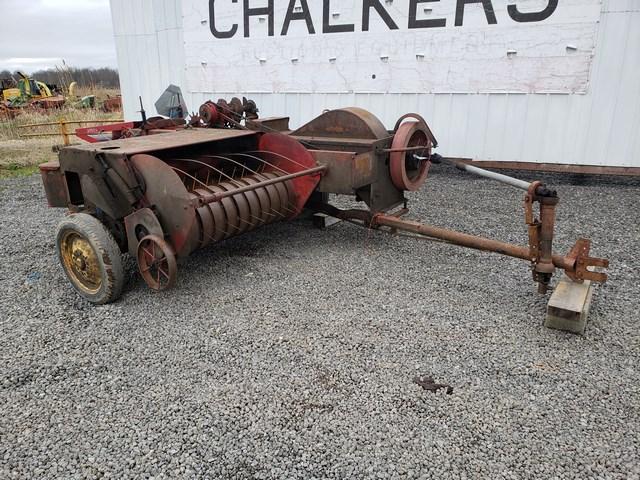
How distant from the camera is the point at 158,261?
3348 mm

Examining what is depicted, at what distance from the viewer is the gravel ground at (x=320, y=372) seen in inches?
84.9

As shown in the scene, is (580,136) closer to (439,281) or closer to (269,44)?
(439,281)

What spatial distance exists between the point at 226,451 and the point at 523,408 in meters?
1.38

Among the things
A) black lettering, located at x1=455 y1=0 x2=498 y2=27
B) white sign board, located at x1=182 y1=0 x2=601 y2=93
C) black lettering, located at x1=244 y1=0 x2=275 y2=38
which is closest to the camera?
white sign board, located at x1=182 y1=0 x2=601 y2=93

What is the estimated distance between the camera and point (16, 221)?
5969 mm

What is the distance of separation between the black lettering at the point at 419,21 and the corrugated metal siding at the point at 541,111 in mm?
948

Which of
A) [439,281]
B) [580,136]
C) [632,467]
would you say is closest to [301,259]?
[439,281]

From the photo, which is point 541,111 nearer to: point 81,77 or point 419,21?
point 419,21

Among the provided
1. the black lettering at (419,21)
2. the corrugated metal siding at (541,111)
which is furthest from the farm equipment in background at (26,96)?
the black lettering at (419,21)

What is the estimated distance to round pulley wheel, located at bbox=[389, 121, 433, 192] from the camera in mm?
4273

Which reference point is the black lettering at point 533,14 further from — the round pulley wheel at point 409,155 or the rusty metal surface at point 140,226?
the rusty metal surface at point 140,226

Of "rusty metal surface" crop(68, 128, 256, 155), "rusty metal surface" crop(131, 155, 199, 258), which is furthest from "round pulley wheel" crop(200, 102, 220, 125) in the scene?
"rusty metal surface" crop(131, 155, 199, 258)

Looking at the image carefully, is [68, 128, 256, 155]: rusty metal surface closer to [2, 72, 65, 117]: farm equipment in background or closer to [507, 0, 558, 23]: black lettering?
[507, 0, 558, 23]: black lettering

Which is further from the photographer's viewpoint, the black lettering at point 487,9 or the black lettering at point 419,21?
the black lettering at point 419,21
